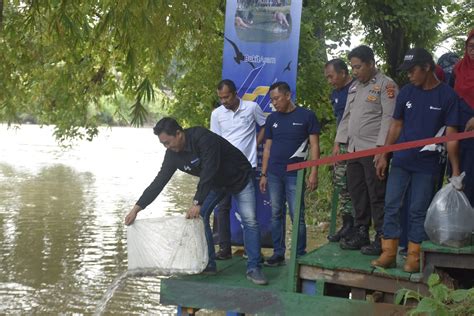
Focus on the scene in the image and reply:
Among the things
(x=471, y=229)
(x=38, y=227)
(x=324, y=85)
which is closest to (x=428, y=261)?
(x=471, y=229)

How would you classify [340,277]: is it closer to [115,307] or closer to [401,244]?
[401,244]

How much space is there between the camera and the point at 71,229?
14719mm

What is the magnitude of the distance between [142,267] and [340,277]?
146cm

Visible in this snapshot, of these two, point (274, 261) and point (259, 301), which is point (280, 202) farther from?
point (259, 301)

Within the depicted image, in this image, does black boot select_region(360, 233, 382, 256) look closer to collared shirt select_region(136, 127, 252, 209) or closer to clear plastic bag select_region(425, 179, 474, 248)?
clear plastic bag select_region(425, 179, 474, 248)

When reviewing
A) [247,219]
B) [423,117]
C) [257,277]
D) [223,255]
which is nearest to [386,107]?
[423,117]

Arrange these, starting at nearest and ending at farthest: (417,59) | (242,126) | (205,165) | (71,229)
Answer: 1. (417,59)
2. (205,165)
3. (242,126)
4. (71,229)

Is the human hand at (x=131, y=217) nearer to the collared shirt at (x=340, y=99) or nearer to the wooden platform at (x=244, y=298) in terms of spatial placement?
the wooden platform at (x=244, y=298)

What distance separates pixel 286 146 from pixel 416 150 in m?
1.24

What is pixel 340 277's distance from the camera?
212 inches

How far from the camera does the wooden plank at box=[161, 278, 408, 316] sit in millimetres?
5039

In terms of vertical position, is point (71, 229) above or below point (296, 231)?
below

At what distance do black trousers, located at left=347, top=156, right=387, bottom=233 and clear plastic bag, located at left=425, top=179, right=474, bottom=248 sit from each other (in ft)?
2.48

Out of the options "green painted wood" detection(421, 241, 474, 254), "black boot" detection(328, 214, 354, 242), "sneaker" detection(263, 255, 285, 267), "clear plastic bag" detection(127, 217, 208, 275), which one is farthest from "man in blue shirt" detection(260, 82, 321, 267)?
"green painted wood" detection(421, 241, 474, 254)
